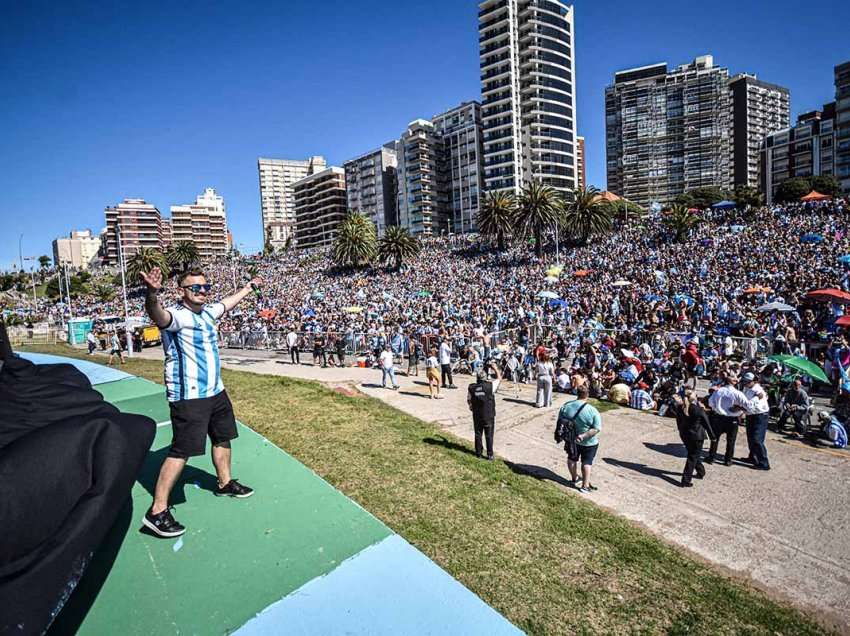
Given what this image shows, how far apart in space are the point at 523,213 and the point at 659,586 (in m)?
45.4

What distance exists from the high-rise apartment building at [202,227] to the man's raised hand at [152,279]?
5572 inches

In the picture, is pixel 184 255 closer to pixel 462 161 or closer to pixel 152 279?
pixel 462 161

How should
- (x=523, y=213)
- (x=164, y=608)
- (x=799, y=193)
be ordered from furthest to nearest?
(x=799, y=193)
(x=523, y=213)
(x=164, y=608)

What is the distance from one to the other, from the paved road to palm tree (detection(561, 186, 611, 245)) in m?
36.1

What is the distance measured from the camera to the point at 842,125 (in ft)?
259

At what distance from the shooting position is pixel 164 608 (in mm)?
2643

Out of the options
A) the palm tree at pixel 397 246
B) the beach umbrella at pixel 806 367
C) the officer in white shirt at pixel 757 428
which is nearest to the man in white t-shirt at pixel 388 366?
the officer in white shirt at pixel 757 428

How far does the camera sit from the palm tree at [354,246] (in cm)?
5730

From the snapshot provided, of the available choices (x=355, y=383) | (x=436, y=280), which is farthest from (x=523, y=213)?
(x=355, y=383)

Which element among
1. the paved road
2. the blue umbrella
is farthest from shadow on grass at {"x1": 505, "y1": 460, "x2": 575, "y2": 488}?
the blue umbrella

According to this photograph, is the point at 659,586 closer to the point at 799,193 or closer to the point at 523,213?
the point at 523,213

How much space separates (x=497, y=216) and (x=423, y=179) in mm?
51388

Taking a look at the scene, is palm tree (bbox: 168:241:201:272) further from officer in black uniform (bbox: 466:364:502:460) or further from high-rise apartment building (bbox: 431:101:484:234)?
officer in black uniform (bbox: 466:364:502:460)

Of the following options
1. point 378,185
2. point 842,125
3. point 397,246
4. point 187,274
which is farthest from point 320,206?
point 187,274
